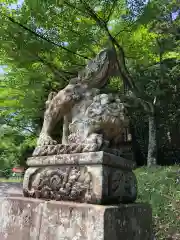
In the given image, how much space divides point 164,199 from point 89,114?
144 inches

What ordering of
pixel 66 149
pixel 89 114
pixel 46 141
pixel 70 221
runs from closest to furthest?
1. pixel 70 221
2. pixel 66 149
3. pixel 89 114
4. pixel 46 141

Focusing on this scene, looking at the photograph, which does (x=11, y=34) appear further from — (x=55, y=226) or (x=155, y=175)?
(x=55, y=226)

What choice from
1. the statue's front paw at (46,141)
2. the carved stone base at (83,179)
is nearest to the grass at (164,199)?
the carved stone base at (83,179)

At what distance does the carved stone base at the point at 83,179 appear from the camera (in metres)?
1.91

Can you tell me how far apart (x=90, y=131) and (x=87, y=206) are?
640mm

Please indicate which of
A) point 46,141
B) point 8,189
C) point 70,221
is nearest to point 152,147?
point 8,189

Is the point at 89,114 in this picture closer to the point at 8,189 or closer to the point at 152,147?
the point at 8,189

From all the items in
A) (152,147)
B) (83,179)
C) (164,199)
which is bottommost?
(164,199)

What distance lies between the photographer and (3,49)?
21.6ft

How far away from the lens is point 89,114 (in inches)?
90.9

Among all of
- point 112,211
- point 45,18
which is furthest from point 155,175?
point 112,211

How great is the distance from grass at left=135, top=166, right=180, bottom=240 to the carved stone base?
265 cm

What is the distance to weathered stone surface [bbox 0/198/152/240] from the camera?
5.74 feet

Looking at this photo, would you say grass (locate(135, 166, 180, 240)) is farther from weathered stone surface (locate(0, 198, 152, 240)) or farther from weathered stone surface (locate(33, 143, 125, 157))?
weathered stone surface (locate(33, 143, 125, 157))
